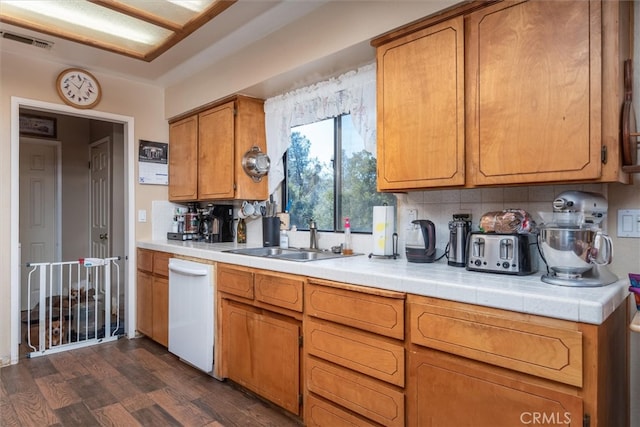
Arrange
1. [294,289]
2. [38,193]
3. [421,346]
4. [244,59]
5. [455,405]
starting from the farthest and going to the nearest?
[38,193] < [244,59] < [294,289] < [421,346] < [455,405]

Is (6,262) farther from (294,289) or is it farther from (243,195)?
(294,289)

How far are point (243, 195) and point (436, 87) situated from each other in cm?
179

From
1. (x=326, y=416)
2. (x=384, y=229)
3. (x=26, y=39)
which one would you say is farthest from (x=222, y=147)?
(x=326, y=416)

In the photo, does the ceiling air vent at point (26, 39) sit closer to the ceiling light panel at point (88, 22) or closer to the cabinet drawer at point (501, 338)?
the ceiling light panel at point (88, 22)

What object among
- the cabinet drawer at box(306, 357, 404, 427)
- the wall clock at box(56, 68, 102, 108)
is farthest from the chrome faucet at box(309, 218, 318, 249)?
the wall clock at box(56, 68, 102, 108)

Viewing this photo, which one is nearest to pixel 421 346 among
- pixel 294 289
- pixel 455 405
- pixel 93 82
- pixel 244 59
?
pixel 455 405

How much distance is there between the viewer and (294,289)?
1944 mm

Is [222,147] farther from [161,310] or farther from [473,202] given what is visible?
[473,202]

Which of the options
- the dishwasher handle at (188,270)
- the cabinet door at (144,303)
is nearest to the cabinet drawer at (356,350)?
the dishwasher handle at (188,270)

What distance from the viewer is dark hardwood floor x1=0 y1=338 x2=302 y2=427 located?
2.04 metres

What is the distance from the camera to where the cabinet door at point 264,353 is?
6.48ft

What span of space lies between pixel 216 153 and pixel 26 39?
155cm

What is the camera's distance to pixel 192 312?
2.65m

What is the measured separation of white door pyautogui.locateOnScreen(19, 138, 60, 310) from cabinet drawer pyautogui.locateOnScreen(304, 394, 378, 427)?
4.11 metres
